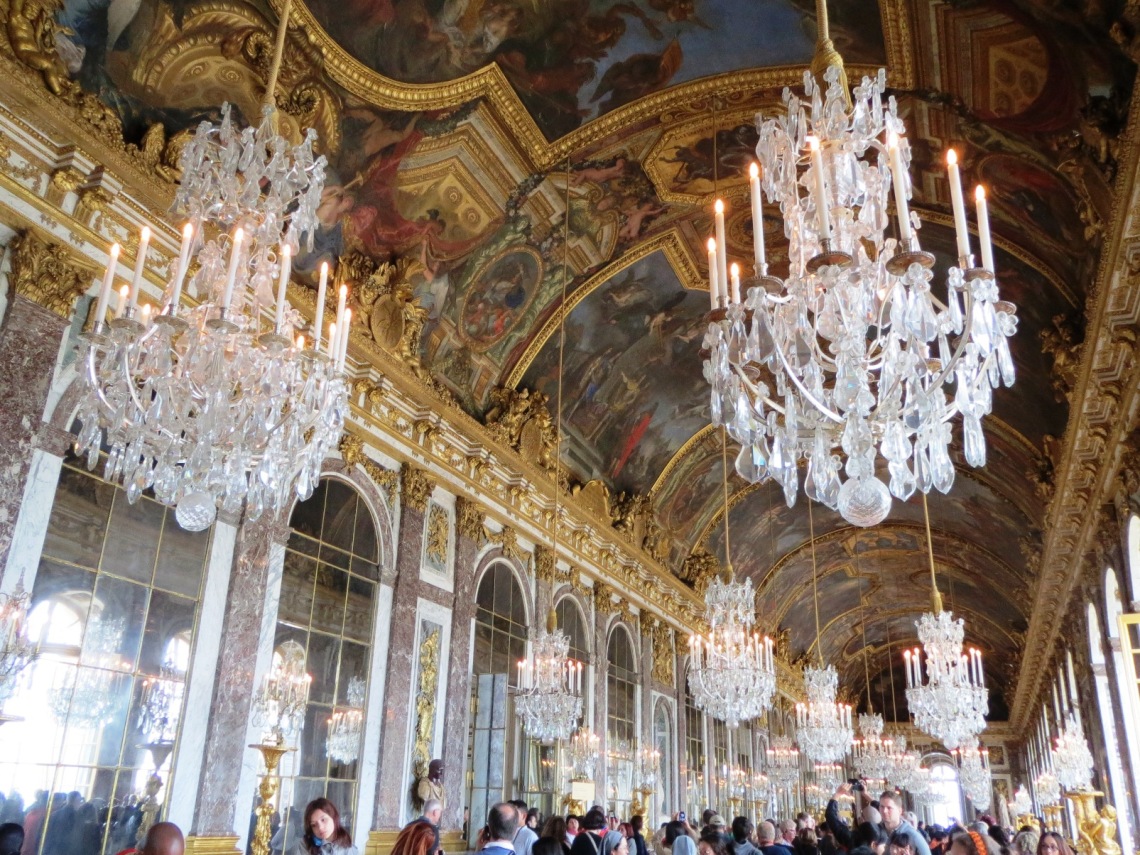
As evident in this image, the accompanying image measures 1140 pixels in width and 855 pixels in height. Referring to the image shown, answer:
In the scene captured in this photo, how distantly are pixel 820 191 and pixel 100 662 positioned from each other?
20.5 ft

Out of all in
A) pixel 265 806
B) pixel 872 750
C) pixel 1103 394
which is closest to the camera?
pixel 265 806

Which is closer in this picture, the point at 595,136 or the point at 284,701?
the point at 284,701

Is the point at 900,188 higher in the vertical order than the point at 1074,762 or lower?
higher

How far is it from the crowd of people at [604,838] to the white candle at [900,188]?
3.48 meters

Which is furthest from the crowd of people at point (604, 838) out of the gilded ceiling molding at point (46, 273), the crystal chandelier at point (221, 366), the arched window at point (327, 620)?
the gilded ceiling molding at point (46, 273)

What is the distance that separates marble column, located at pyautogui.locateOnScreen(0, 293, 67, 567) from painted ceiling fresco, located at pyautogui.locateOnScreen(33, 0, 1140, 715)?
Result: 2.02 meters

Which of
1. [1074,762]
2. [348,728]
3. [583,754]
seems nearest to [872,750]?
[1074,762]

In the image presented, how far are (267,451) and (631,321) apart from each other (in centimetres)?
1018

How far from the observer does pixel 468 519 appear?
12.5 meters

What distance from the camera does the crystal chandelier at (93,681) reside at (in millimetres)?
6668

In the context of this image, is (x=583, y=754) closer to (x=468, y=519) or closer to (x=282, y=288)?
(x=468, y=519)

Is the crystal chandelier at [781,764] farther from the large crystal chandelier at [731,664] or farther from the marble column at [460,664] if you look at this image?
the marble column at [460,664]

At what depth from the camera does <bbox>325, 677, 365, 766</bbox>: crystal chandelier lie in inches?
372

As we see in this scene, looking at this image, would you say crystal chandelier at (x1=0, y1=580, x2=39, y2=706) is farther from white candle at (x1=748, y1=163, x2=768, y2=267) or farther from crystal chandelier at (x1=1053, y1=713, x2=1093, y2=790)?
crystal chandelier at (x1=1053, y1=713, x2=1093, y2=790)
